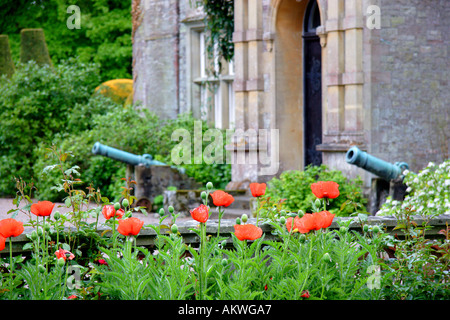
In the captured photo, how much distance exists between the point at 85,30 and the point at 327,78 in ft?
55.9

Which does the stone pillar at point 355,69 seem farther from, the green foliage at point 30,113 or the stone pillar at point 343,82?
the green foliage at point 30,113

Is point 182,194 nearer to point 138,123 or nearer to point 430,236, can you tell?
point 138,123

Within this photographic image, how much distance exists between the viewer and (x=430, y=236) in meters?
4.36

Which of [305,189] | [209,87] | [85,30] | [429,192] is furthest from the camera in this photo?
[85,30]

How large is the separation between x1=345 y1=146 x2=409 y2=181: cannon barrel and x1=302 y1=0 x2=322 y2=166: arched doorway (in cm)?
264

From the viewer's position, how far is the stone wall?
31.0 ft

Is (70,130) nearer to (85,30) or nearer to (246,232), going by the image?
(85,30)

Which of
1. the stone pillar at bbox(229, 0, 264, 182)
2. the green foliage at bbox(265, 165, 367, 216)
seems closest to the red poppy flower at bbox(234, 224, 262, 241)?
the green foliage at bbox(265, 165, 367, 216)

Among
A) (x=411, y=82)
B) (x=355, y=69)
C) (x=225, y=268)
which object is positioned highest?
(x=355, y=69)

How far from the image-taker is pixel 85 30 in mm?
25000

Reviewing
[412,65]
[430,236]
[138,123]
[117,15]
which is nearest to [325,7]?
[412,65]

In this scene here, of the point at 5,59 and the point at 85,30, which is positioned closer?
the point at 5,59

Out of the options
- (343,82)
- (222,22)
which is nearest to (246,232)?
(343,82)

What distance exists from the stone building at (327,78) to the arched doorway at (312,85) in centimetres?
2
